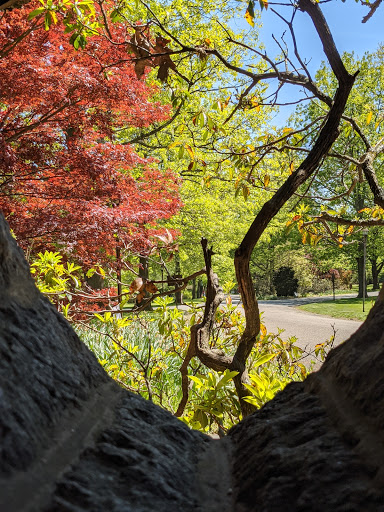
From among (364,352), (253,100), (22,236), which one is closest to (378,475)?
(364,352)

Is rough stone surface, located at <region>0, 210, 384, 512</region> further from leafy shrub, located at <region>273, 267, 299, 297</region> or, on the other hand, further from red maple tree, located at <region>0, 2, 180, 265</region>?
leafy shrub, located at <region>273, 267, 299, 297</region>

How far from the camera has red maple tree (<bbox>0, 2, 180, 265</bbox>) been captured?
15.3 feet

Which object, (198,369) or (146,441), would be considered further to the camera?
(198,369)

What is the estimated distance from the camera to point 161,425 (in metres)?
0.75

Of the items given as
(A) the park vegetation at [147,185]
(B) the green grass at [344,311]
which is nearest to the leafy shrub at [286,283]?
(B) the green grass at [344,311]

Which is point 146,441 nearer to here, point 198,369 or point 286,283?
point 198,369

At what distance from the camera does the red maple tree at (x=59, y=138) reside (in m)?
4.67

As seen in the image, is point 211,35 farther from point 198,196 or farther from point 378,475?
point 378,475

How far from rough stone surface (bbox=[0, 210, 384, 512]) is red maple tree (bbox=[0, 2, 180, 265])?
3845 mm

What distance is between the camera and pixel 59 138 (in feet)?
18.0

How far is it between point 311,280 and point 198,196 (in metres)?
18.6

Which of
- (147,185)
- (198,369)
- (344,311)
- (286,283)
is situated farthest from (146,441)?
(286,283)

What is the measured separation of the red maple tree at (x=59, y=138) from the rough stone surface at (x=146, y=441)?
3.84m

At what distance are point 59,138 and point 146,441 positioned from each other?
558cm
